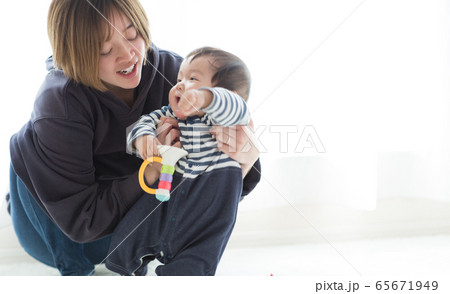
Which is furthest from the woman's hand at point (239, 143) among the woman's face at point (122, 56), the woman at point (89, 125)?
the woman's face at point (122, 56)

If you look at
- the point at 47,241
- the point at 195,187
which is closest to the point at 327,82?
the point at 195,187

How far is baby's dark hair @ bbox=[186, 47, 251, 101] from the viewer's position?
105 cm

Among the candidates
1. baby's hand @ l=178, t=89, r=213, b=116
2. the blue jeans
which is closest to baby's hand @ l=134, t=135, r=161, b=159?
baby's hand @ l=178, t=89, r=213, b=116

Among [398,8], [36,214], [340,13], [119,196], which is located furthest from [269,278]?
[398,8]

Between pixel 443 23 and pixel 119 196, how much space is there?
1151 mm

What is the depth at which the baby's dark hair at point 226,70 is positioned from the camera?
1051 mm

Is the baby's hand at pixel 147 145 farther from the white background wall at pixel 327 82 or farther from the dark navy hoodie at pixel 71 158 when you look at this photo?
the white background wall at pixel 327 82

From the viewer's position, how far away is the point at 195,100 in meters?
0.94

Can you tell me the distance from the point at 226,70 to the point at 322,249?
69cm

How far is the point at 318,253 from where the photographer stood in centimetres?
142

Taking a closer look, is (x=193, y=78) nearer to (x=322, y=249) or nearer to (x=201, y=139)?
(x=201, y=139)

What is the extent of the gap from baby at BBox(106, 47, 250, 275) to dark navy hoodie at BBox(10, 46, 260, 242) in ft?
0.22

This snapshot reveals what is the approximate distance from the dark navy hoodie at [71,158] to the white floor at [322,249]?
28cm

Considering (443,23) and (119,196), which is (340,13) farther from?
(119,196)
